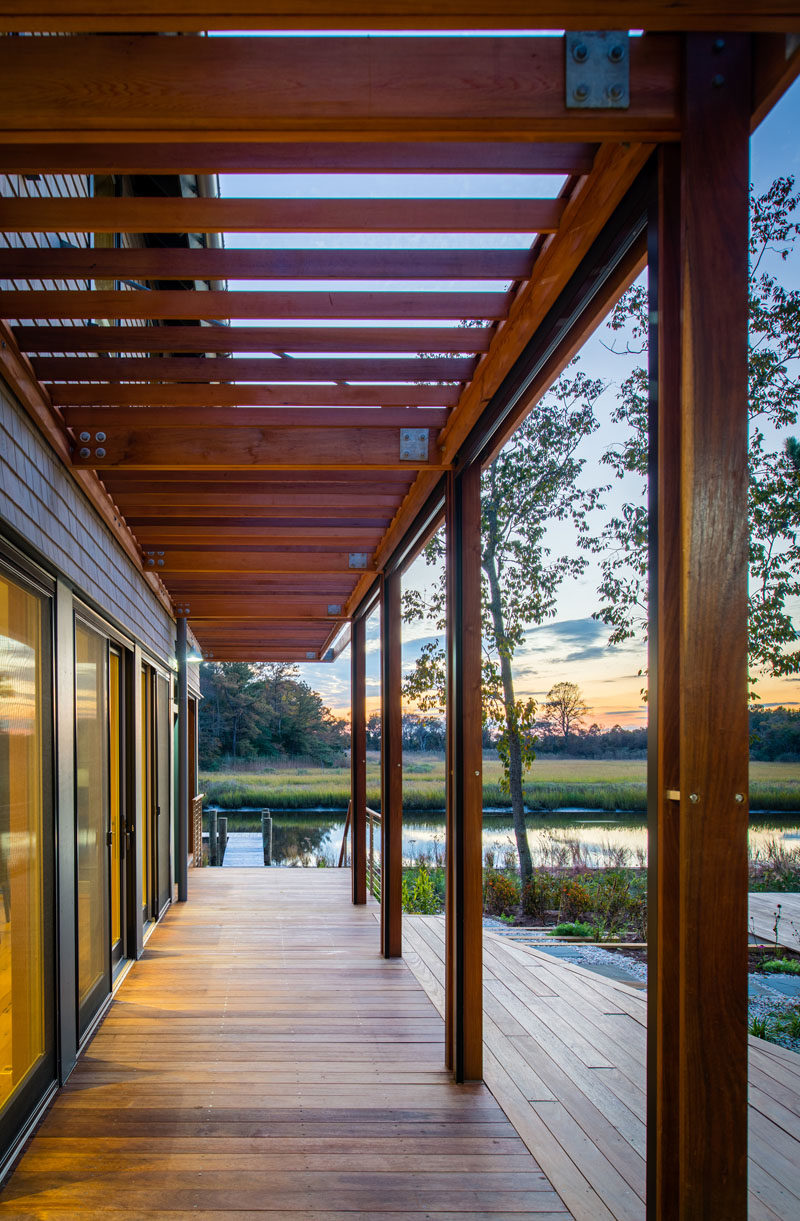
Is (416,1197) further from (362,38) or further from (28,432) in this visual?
(362,38)

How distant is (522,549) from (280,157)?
9.76 m

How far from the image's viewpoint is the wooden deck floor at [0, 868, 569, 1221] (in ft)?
10.0

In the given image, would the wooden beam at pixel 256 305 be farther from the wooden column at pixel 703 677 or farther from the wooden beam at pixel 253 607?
the wooden beam at pixel 253 607

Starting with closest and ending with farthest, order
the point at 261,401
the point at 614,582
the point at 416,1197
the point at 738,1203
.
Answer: the point at 738,1203 → the point at 416,1197 → the point at 261,401 → the point at 614,582

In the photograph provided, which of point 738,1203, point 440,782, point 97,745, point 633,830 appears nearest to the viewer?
point 738,1203

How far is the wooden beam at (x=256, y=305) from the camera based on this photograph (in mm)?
2969

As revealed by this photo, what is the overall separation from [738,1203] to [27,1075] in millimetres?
2780

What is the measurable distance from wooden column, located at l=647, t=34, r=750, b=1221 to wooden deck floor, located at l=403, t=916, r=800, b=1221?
4.72 feet

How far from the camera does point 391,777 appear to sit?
22.1ft

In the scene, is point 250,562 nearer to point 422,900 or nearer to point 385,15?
point 422,900

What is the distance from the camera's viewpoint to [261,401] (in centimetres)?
379

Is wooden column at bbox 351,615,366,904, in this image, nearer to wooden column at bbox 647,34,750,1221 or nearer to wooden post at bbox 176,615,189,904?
wooden post at bbox 176,615,189,904

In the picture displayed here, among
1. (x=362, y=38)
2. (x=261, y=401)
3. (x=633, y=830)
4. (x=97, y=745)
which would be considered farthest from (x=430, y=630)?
(x=362, y=38)

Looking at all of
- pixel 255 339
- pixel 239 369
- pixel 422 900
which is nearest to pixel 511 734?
pixel 422 900
